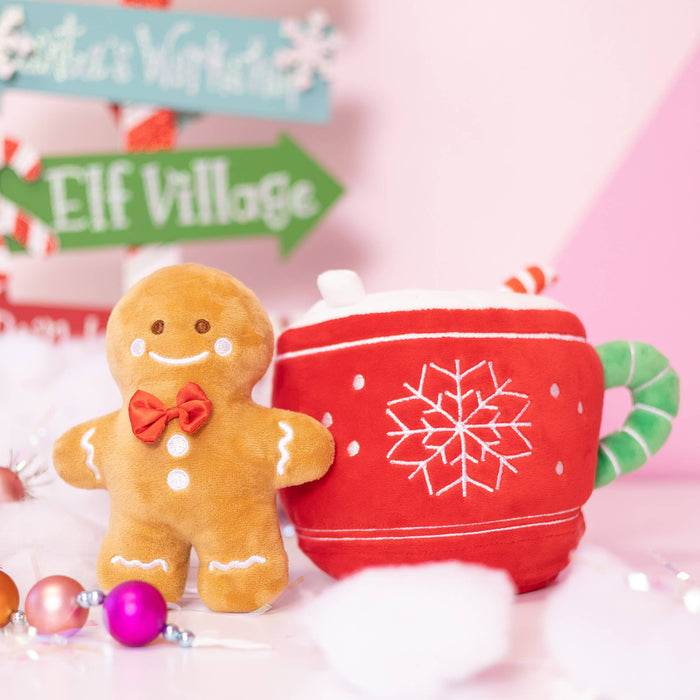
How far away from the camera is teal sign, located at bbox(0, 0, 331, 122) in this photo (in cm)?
144

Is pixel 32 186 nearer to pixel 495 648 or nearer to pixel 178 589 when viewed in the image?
pixel 178 589

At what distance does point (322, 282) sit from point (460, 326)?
0.48ft

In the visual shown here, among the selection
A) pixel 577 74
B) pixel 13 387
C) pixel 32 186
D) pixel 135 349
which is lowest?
pixel 13 387

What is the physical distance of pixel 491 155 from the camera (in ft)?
5.46

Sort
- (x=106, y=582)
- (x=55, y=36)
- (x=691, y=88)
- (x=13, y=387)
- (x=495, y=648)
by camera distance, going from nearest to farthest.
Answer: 1. (x=495, y=648)
2. (x=106, y=582)
3. (x=13, y=387)
4. (x=55, y=36)
5. (x=691, y=88)

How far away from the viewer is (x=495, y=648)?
536 millimetres

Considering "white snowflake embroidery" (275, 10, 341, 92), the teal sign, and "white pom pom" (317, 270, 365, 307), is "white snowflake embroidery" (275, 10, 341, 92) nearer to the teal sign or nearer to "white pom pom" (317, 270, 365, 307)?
the teal sign

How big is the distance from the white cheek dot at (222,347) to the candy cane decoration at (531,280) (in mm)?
308

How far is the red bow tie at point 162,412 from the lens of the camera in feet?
Answer: 2.29

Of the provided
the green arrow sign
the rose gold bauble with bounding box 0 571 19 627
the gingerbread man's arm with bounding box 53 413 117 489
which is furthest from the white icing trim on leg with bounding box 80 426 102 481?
the green arrow sign

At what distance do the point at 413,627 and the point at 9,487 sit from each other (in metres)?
0.52

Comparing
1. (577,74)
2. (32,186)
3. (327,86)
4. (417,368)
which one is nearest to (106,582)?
(417,368)

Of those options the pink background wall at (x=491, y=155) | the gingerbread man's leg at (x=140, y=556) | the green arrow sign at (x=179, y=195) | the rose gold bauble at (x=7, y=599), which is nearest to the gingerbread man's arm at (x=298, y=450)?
the gingerbread man's leg at (x=140, y=556)

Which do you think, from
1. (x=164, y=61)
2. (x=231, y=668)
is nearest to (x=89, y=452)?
(x=231, y=668)
